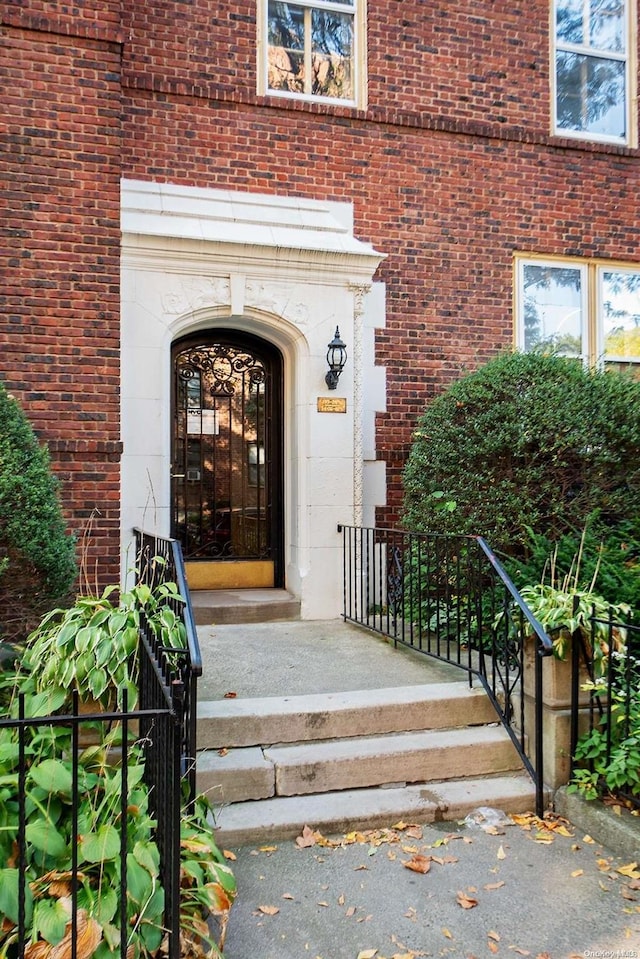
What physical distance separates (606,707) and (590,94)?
23.5 feet

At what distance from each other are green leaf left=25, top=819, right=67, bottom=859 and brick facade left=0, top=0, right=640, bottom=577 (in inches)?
132

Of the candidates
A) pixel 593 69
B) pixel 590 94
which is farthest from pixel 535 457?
pixel 593 69

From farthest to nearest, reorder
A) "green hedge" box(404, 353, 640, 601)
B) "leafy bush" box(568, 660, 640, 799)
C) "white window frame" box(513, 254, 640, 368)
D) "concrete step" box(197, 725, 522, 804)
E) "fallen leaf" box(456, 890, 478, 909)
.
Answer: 1. "white window frame" box(513, 254, 640, 368)
2. "green hedge" box(404, 353, 640, 601)
3. "concrete step" box(197, 725, 522, 804)
4. "leafy bush" box(568, 660, 640, 799)
5. "fallen leaf" box(456, 890, 478, 909)

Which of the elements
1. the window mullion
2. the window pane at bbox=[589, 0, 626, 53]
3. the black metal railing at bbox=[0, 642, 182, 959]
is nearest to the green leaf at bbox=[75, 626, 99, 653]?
the black metal railing at bbox=[0, 642, 182, 959]

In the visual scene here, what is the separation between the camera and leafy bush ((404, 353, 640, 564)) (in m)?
5.76

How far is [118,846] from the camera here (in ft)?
8.19

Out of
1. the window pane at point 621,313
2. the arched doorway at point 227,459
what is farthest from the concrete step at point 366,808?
the window pane at point 621,313

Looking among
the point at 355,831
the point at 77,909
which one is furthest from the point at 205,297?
the point at 77,909

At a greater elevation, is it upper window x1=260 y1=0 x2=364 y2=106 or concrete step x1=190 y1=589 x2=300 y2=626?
upper window x1=260 y1=0 x2=364 y2=106

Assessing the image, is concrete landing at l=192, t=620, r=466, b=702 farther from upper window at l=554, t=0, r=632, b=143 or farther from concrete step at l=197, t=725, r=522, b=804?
upper window at l=554, t=0, r=632, b=143

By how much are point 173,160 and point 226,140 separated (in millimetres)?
560

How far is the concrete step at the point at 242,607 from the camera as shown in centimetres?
623

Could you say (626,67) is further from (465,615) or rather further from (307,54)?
(465,615)

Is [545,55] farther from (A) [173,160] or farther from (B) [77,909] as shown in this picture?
(B) [77,909]
